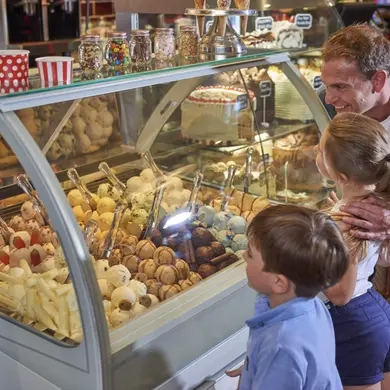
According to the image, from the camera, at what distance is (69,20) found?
5.78 meters

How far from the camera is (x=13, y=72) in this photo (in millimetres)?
1700

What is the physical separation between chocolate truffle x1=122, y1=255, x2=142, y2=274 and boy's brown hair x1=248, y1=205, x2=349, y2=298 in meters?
0.69

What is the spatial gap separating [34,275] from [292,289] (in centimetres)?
83

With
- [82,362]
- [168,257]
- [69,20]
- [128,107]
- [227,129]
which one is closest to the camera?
[82,362]

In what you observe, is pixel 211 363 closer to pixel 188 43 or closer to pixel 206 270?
pixel 206 270

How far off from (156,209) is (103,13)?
200 inches

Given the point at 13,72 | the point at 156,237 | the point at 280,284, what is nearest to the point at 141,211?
the point at 156,237

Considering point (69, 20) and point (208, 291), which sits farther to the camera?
point (69, 20)

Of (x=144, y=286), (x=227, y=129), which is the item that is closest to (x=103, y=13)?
(x=227, y=129)

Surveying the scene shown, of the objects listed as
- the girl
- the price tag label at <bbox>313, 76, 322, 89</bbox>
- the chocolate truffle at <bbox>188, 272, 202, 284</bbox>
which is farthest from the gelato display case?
the price tag label at <bbox>313, 76, 322, 89</bbox>

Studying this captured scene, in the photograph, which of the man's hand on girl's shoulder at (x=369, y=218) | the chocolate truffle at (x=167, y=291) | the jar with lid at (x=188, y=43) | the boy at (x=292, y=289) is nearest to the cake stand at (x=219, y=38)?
the jar with lid at (x=188, y=43)

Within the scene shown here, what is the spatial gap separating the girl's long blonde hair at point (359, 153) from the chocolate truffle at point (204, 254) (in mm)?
529

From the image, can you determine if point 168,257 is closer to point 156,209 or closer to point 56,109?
point 156,209

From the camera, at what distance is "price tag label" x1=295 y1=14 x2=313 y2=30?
4152 mm
